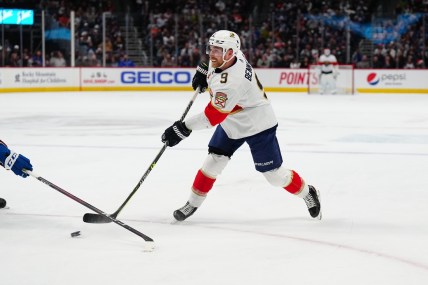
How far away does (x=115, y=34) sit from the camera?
20.8 m

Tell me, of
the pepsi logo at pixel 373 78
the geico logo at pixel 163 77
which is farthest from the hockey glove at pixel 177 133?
the geico logo at pixel 163 77

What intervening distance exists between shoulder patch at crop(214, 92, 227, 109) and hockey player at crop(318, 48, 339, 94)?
15.0 m

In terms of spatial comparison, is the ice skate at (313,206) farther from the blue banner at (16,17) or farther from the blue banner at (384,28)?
the blue banner at (384,28)

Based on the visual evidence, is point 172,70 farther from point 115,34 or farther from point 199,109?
point 199,109

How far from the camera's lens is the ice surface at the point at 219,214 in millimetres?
3488

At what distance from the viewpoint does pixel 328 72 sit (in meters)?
18.9

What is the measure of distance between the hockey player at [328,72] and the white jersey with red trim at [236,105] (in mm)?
14674

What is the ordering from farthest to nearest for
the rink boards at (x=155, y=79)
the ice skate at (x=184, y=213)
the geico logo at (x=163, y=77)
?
1. the geico logo at (x=163, y=77)
2. the rink boards at (x=155, y=79)
3. the ice skate at (x=184, y=213)

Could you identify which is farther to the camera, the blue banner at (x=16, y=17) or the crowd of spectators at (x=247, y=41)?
the crowd of spectators at (x=247, y=41)

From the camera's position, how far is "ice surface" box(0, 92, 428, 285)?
349 cm

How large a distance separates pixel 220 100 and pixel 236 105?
0.96ft

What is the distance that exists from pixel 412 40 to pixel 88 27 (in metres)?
8.72

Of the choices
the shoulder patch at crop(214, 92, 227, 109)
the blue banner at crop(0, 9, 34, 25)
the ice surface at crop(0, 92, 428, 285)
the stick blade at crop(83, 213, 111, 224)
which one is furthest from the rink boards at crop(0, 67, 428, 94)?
the shoulder patch at crop(214, 92, 227, 109)

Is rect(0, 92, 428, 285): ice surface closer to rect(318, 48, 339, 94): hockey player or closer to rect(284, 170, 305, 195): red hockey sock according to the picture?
rect(284, 170, 305, 195): red hockey sock
